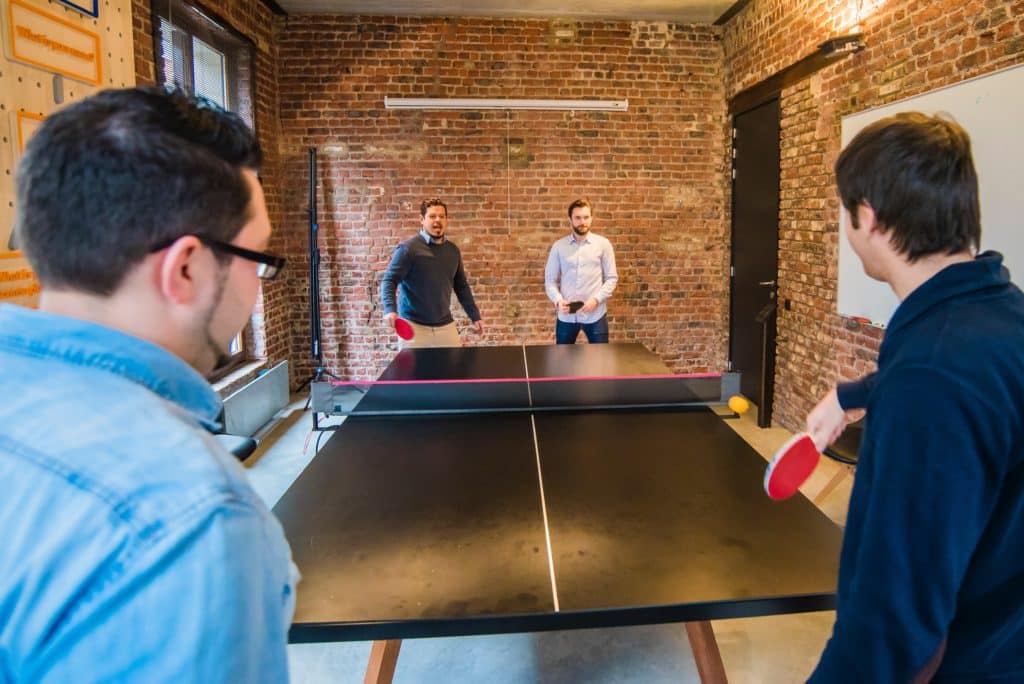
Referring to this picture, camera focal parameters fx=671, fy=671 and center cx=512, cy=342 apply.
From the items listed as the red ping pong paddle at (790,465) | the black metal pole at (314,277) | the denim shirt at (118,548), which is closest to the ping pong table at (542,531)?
the red ping pong paddle at (790,465)

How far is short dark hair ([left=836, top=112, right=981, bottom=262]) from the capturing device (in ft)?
3.48

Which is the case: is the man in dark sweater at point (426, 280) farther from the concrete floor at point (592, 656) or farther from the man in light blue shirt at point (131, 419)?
the man in light blue shirt at point (131, 419)

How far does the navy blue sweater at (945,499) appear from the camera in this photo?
929 millimetres

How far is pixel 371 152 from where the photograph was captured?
590 cm

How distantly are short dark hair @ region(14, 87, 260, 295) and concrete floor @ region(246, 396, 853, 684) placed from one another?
6.76ft

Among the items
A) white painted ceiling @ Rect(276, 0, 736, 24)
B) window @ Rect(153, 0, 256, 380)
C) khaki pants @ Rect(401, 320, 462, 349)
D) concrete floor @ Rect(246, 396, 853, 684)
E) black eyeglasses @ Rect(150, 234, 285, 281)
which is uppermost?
white painted ceiling @ Rect(276, 0, 736, 24)

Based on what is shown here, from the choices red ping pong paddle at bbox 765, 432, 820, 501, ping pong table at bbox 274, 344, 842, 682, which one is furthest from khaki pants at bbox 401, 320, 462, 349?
red ping pong paddle at bbox 765, 432, 820, 501

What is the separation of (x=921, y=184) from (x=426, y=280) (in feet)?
13.4

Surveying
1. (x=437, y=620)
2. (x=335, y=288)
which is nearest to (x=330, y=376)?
(x=335, y=288)

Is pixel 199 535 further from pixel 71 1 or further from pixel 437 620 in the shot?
pixel 71 1

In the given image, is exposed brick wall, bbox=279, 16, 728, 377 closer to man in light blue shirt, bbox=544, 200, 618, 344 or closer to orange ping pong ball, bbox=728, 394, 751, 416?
man in light blue shirt, bbox=544, 200, 618, 344

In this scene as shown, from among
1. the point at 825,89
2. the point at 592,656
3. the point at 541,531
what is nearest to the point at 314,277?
the point at 825,89

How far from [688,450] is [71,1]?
9.90 ft

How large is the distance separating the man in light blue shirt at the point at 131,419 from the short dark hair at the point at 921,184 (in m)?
A: 0.96
